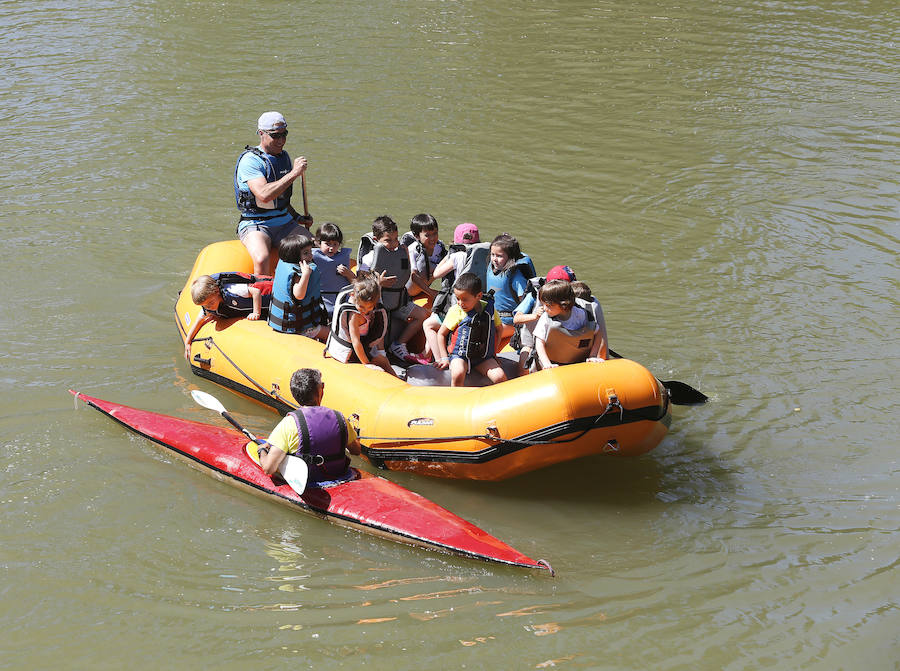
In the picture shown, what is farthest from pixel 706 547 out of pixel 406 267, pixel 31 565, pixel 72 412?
pixel 72 412

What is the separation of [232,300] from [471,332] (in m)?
2.06

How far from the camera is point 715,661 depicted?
14.1ft

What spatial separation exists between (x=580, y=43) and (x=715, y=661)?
12186 millimetres

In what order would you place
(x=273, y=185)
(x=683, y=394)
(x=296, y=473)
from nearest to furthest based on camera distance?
(x=296, y=473)
(x=683, y=394)
(x=273, y=185)

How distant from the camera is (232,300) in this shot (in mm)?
6887

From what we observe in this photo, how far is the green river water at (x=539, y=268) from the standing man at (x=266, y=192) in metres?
1.18

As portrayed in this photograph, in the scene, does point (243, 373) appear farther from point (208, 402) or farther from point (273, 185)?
point (273, 185)

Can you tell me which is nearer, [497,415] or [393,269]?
[497,415]

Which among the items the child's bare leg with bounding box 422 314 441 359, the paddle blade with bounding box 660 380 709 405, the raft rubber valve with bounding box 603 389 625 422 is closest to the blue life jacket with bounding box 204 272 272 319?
the child's bare leg with bounding box 422 314 441 359

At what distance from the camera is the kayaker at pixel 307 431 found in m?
5.14

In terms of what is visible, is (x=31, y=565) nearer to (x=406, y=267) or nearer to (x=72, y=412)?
(x=72, y=412)

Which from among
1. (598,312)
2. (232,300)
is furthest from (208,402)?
(598,312)

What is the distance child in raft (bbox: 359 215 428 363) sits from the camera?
6422 mm

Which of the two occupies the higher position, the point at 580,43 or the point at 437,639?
the point at 580,43
